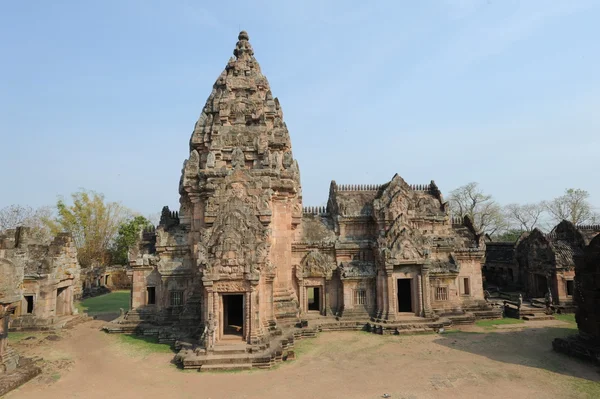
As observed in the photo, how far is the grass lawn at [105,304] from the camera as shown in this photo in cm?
2516

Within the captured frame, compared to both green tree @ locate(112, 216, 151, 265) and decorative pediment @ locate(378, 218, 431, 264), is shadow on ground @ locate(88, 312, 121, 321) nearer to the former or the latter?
green tree @ locate(112, 216, 151, 265)

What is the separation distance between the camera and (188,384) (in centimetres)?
1099

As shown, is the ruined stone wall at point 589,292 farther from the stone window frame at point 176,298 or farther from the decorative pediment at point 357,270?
the stone window frame at point 176,298

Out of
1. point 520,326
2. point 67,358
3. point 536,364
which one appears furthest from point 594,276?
point 67,358

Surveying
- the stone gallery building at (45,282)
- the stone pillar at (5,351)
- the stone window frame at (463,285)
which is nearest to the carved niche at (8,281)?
the stone pillar at (5,351)

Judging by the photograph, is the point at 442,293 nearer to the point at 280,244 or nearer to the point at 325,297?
the point at 325,297

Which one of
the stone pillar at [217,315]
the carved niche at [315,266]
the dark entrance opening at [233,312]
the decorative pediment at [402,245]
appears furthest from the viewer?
the carved niche at [315,266]

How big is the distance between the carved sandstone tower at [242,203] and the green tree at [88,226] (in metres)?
27.5

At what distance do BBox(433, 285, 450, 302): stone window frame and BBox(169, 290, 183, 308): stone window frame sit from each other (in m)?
13.3

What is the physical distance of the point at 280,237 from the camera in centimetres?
1702

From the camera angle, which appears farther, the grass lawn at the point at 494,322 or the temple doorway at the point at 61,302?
the temple doorway at the point at 61,302

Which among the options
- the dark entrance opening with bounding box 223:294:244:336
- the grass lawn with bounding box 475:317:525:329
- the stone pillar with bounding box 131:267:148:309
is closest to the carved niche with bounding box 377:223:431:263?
the grass lawn with bounding box 475:317:525:329

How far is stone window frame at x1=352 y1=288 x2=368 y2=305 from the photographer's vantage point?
18.6m

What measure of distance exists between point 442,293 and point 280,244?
9458mm
